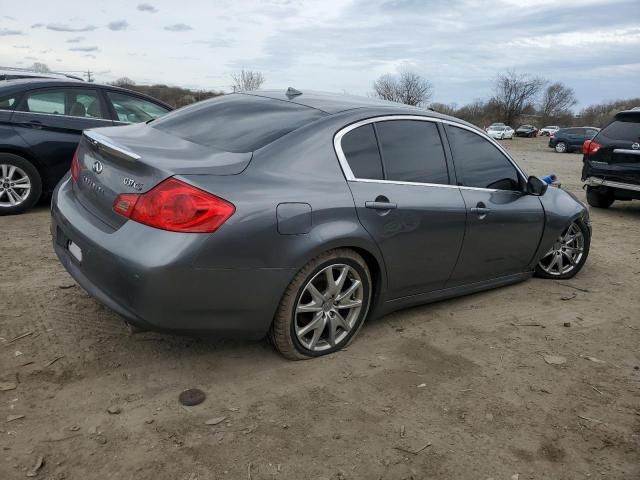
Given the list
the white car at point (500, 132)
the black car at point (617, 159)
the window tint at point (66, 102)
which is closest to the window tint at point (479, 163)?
the window tint at point (66, 102)

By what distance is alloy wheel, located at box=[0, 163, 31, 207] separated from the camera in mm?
6188

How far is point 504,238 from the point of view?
4.32 m

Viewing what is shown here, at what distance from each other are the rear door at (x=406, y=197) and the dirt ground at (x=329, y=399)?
20.2 inches

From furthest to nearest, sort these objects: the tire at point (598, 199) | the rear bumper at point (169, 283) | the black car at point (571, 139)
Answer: the black car at point (571, 139) → the tire at point (598, 199) → the rear bumper at point (169, 283)

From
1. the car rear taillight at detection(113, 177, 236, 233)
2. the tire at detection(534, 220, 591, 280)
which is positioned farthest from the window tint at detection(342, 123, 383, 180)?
the tire at detection(534, 220, 591, 280)

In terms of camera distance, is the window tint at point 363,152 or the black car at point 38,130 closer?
the window tint at point 363,152

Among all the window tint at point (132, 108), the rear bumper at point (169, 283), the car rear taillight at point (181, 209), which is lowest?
the rear bumper at point (169, 283)

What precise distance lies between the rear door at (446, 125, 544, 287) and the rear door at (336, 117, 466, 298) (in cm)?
15

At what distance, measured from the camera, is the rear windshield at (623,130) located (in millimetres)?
8414

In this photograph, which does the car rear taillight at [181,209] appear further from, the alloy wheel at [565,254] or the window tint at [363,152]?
the alloy wheel at [565,254]

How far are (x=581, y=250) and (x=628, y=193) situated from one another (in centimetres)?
410

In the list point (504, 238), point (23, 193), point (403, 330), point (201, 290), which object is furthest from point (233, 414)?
point (23, 193)

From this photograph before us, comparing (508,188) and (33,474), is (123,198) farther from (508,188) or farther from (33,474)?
(508,188)

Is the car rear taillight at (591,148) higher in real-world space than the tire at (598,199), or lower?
higher
